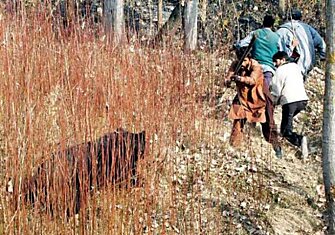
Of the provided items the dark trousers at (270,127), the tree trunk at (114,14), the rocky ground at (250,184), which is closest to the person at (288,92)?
the dark trousers at (270,127)

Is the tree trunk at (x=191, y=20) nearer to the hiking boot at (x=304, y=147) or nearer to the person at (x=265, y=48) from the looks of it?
the person at (x=265, y=48)

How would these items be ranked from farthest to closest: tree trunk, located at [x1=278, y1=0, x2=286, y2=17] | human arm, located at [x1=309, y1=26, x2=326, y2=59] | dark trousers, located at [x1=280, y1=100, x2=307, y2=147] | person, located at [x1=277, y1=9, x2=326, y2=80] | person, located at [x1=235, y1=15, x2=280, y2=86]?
tree trunk, located at [x1=278, y1=0, x2=286, y2=17] < human arm, located at [x1=309, y1=26, x2=326, y2=59] < person, located at [x1=277, y1=9, x2=326, y2=80] < person, located at [x1=235, y1=15, x2=280, y2=86] < dark trousers, located at [x1=280, y1=100, x2=307, y2=147]

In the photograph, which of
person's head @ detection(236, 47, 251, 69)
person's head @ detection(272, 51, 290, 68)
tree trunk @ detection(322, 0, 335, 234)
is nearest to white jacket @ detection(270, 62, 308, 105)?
person's head @ detection(272, 51, 290, 68)

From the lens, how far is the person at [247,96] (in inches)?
221

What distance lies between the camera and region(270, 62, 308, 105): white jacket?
230 inches

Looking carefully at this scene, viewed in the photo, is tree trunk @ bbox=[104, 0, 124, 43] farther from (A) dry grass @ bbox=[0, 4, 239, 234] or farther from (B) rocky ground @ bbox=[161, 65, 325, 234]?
(A) dry grass @ bbox=[0, 4, 239, 234]

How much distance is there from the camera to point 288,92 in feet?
19.2

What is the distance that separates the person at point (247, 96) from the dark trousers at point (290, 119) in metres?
0.17

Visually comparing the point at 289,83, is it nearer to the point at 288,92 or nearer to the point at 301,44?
the point at 288,92

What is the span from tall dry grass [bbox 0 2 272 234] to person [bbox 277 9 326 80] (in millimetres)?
1513

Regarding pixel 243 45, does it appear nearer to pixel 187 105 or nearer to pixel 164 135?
pixel 187 105

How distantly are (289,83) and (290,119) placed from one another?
0.42m

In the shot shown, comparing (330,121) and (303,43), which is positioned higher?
(303,43)

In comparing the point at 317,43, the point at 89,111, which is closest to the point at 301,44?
the point at 317,43
